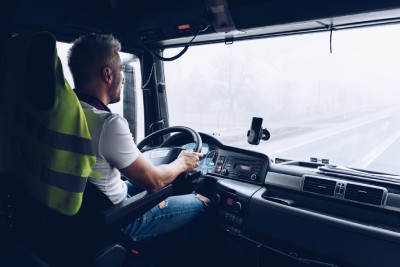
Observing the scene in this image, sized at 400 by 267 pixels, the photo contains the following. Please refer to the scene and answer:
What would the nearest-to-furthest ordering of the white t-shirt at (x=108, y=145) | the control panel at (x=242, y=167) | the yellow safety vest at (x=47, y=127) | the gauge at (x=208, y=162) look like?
the yellow safety vest at (x=47, y=127)
the white t-shirt at (x=108, y=145)
the control panel at (x=242, y=167)
the gauge at (x=208, y=162)

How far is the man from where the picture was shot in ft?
4.16

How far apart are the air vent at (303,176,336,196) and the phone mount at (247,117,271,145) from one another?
60 cm

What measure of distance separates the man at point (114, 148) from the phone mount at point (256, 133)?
67cm

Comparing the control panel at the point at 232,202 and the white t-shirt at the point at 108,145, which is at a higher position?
the white t-shirt at the point at 108,145

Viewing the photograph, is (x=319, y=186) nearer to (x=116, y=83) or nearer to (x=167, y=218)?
(x=167, y=218)

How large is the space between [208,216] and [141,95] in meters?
1.77

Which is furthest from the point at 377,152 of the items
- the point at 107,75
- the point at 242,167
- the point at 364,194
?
the point at 107,75

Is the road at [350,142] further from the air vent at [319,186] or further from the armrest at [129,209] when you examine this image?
the armrest at [129,209]

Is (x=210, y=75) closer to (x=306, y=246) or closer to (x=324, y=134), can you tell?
(x=324, y=134)

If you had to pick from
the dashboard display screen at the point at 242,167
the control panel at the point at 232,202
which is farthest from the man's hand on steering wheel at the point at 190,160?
the dashboard display screen at the point at 242,167

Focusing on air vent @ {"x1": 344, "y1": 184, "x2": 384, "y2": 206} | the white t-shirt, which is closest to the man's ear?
the white t-shirt

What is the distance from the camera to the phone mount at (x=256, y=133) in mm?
2316

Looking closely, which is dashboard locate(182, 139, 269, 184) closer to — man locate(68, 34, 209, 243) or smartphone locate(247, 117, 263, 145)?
smartphone locate(247, 117, 263, 145)

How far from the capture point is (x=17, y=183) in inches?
46.9
